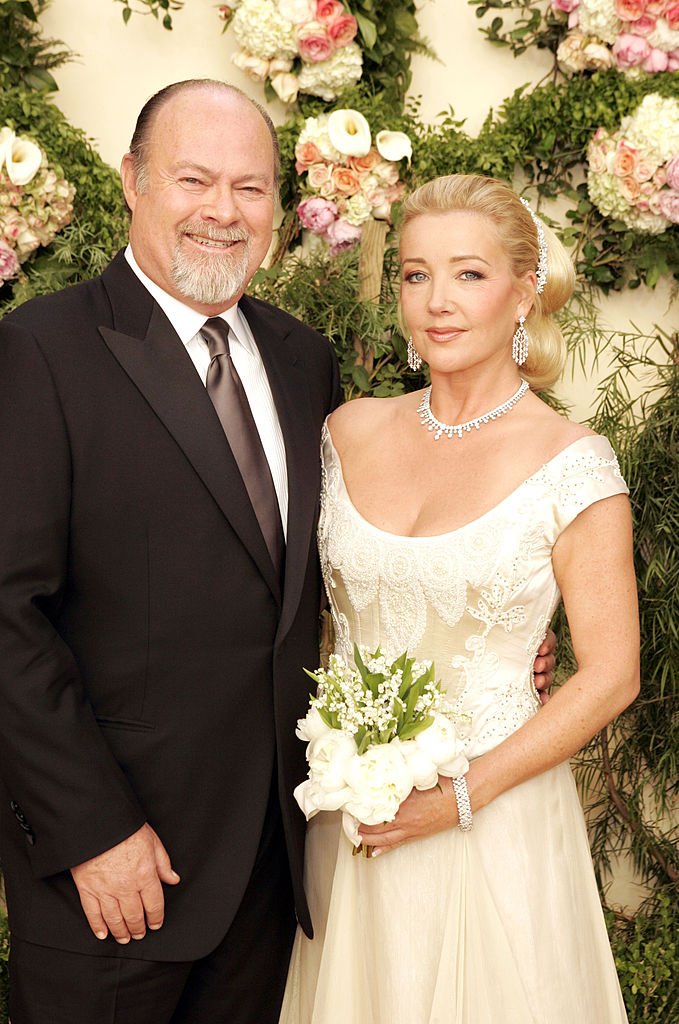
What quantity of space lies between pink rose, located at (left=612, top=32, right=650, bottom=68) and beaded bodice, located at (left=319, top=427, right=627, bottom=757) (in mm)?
1657

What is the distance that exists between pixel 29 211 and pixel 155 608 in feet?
5.74

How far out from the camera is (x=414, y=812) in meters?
2.21

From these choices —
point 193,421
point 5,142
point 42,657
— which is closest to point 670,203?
point 193,421

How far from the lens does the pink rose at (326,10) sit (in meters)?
3.50

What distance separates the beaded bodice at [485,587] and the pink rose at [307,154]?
5.26 ft

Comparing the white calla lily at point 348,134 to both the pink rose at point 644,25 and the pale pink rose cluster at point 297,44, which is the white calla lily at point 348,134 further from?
the pink rose at point 644,25

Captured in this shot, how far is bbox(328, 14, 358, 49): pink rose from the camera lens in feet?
11.5

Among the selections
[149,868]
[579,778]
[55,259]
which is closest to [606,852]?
[579,778]

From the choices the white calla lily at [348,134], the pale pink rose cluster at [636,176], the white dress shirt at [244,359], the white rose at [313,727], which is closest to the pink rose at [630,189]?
the pale pink rose cluster at [636,176]

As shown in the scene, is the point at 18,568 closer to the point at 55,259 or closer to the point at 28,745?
the point at 28,745

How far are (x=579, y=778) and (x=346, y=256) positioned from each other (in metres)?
1.95

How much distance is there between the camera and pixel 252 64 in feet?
11.9

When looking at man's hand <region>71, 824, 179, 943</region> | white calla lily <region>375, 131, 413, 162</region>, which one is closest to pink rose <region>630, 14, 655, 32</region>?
white calla lily <region>375, 131, 413, 162</region>

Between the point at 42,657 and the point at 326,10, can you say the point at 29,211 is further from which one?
the point at 42,657
